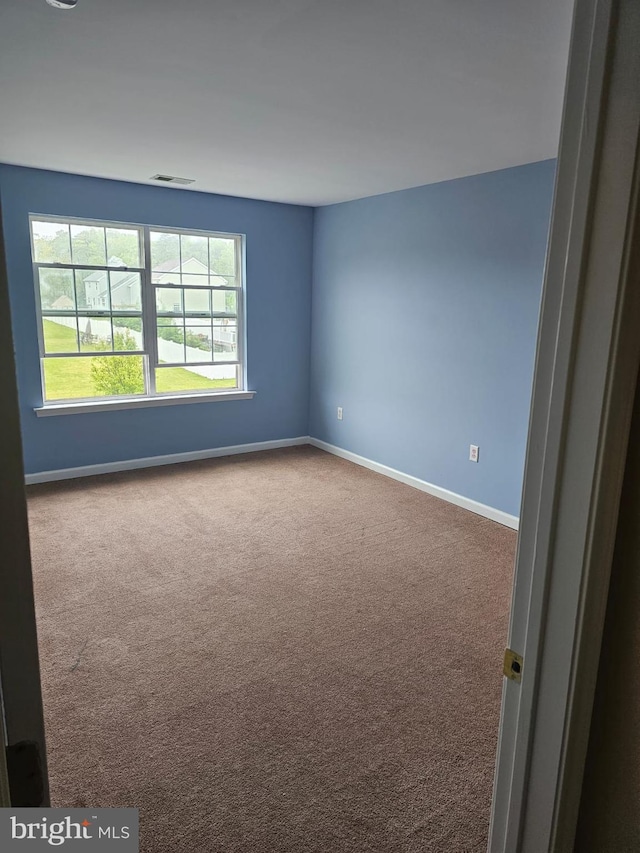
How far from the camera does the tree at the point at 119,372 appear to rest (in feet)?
15.7

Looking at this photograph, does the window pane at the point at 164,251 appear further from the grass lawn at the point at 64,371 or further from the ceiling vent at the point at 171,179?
the grass lawn at the point at 64,371

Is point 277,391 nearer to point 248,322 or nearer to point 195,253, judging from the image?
point 248,322

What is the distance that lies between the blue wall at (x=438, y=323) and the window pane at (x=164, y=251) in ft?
4.51

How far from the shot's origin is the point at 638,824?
0.81 meters

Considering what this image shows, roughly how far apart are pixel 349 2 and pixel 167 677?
8.25 feet

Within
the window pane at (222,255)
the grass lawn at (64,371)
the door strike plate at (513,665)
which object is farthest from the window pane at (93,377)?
the door strike plate at (513,665)

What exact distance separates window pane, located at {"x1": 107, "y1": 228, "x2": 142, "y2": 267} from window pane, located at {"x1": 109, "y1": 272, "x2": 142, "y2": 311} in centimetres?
9

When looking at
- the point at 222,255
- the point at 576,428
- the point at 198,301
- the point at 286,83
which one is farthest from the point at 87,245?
the point at 576,428

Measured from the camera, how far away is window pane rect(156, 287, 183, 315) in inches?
193

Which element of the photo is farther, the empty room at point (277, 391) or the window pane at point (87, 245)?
the window pane at point (87, 245)

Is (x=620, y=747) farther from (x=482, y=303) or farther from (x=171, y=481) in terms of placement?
(x=171, y=481)

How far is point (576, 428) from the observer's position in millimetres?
782

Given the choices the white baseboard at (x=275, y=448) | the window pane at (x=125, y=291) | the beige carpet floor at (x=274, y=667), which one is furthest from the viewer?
the window pane at (x=125, y=291)

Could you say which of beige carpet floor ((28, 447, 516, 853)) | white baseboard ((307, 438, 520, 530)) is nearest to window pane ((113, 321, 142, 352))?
beige carpet floor ((28, 447, 516, 853))
